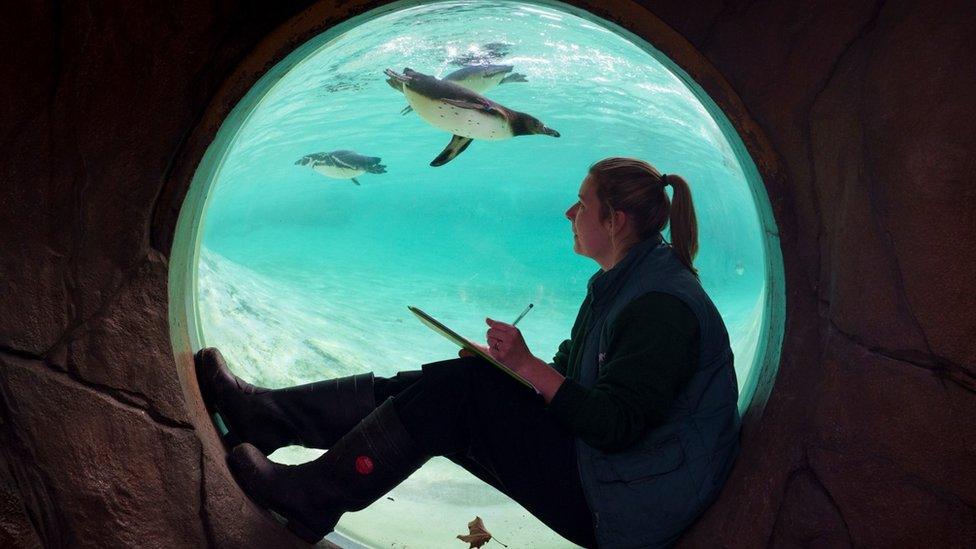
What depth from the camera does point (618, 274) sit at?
90.3 inches

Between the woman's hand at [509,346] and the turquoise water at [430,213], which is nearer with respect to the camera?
the woman's hand at [509,346]

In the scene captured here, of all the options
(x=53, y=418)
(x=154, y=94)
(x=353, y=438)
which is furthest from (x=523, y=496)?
(x=154, y=94)

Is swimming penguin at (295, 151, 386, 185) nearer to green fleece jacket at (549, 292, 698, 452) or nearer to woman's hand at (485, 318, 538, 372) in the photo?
woman's hand at (485, 318, 538, 372)

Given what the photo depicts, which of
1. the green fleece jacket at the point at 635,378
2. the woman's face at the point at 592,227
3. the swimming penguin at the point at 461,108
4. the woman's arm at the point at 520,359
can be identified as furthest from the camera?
the swimming penguin at the point at 461,108

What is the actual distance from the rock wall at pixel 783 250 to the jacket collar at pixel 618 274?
0.38 metres

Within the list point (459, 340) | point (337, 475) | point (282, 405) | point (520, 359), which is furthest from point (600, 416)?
point (282, 405)

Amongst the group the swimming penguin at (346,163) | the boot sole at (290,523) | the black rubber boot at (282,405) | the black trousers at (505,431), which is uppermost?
the swimming penguin at (346,163)

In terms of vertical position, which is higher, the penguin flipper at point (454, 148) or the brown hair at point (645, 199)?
the penguin flipper at point (454, 148)

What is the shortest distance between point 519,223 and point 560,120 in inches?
167

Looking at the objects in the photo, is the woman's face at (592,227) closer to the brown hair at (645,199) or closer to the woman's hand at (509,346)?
the brown hair at (645,199)

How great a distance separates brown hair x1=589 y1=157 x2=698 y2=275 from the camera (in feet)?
7.71

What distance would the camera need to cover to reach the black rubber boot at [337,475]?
221cm

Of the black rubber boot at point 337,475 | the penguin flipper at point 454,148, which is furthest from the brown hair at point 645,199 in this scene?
the penguin flipper at point 454,148

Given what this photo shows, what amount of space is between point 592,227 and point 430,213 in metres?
18.0
